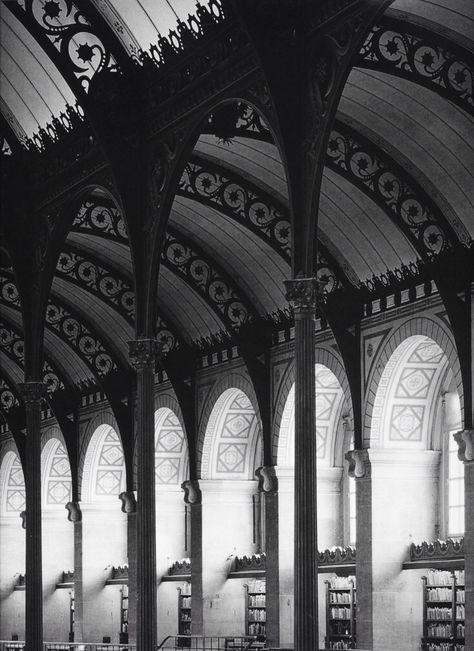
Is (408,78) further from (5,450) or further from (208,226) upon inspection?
(5,450)

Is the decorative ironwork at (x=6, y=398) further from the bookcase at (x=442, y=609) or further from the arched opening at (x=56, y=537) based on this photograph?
the bookcase at (x=442, y=609)

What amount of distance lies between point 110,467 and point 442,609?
15310mm

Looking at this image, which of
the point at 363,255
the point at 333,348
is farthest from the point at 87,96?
the point at 333,348

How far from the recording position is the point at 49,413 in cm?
4003

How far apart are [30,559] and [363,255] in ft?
27.1

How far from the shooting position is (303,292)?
49.5ft

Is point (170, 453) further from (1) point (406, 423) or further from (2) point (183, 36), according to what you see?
(2) point (183, 36)

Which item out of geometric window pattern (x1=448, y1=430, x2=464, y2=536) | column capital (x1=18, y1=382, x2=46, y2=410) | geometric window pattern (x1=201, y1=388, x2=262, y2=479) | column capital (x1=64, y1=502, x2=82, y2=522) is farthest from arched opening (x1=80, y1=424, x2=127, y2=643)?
geometric window pattern (x1=448, y1=430, x2=464, y2=536)

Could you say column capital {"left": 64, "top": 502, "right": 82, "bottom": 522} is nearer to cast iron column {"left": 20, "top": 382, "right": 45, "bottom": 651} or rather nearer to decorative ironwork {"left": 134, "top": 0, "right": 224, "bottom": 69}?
cast iron column {"left": 20, "top": 382, "right": 45, "bottom": 651}

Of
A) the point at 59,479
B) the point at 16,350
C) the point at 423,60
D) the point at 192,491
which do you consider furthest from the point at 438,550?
the point at 59,479

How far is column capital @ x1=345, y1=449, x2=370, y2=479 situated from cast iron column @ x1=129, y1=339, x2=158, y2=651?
6.51 meters

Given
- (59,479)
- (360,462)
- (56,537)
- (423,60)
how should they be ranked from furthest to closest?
(59,479) < (56,537) < (360,462) < (423,60)

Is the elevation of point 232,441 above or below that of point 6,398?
below

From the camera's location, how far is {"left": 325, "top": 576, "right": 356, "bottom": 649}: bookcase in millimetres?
26578
